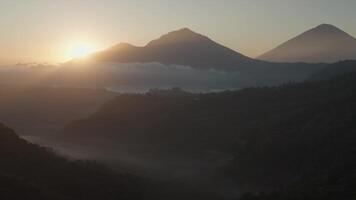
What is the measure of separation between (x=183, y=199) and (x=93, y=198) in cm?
3182

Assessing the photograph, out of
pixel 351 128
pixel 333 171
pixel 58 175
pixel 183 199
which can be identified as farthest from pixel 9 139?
pixel 351 128

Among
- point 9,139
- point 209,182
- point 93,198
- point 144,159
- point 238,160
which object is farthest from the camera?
point 144,159

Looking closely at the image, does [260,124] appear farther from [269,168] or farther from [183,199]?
[183,199]

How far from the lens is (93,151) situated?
19550 cm

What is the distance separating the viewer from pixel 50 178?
100500 millimetres

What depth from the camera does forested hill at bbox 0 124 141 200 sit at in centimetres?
8500

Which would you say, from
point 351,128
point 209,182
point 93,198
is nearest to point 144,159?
point 209,182

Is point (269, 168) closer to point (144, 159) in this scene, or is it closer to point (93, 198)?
point (144, 159)

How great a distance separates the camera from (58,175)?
338ft

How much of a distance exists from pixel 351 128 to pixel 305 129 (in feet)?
50.0

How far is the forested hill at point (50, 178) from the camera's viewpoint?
85000 mm

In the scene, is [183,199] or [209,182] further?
[209,182]

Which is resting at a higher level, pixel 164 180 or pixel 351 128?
pixel 351 128

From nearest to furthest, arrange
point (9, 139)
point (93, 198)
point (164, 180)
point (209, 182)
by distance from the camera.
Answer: point (93, 198), point (9, 139), point (164, 180), point (209, 182)
